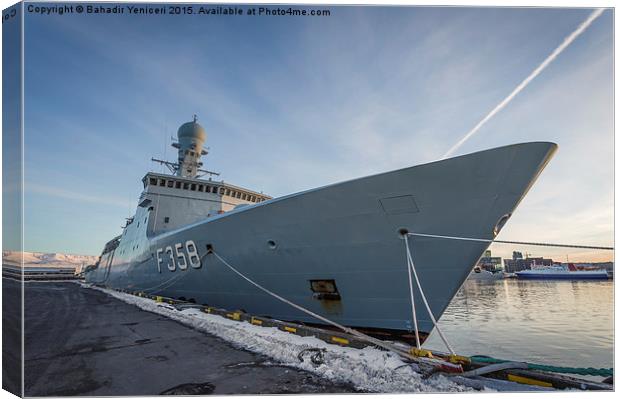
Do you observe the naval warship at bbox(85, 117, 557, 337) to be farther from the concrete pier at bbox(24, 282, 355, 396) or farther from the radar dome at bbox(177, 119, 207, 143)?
the radar dome at bbox(177, 119, 207, 143)

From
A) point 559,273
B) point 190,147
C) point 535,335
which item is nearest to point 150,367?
point 535,335

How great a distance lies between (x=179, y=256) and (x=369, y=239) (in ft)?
18.2

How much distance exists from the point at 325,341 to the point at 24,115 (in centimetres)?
444

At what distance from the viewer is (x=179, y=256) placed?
8438 mm

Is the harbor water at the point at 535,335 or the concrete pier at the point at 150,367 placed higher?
the concrete pier at the point at 150,367

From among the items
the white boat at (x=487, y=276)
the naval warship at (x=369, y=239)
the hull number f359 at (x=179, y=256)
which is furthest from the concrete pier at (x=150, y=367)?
the white boat at (x=487, y=276)

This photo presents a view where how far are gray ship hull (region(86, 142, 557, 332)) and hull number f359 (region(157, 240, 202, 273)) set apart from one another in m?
1.03

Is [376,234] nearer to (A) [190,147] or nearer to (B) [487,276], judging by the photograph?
(A) [190,147]

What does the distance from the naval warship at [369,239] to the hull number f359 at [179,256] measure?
3.8 inches

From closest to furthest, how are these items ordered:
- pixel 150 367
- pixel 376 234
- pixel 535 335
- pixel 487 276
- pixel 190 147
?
1. pixel 150 367
2. pixel 376 234
3. pixel 535 335
4. pixel 190 147
5. pixel 487 276

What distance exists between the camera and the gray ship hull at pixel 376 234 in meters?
4.05

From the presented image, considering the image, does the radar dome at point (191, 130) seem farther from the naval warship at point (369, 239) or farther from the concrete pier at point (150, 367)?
the concrete pier at point (150, 367)

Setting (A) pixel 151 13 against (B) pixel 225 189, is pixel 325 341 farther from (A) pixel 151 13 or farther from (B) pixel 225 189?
(B) pixel 225 189

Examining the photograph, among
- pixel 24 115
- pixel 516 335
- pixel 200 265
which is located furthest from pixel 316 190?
pixel 516 335
